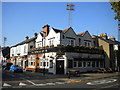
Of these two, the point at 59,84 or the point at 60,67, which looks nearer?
the point at 59,84

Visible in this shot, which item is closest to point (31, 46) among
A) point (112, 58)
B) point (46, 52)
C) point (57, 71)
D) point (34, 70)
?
point (34, 70)

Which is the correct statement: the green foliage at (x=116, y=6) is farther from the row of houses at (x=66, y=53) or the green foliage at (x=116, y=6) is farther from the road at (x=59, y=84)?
the row of houses at (x=66, y=53)

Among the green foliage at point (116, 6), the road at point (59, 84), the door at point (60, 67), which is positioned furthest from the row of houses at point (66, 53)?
the green foliage at point (116, 6)

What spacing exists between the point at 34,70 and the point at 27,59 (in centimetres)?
525

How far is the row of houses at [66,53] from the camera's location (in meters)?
27.0

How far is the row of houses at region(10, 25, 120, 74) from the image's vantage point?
26984mm

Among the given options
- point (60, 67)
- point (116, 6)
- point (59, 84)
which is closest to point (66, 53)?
point (60, 67)

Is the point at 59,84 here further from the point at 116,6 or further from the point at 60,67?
the point at 60,67

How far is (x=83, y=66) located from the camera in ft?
98.1

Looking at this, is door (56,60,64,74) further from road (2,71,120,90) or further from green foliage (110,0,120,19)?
green foliage (110,0,120,19)

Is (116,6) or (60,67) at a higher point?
(116,6)

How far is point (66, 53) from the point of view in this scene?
26859 mm

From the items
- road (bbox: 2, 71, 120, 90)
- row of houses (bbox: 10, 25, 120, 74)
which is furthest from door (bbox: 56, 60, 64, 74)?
road (bbox: 2, 71, 120, 90)

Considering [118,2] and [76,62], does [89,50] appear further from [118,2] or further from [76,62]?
[118,2]
